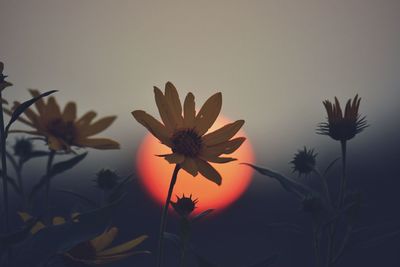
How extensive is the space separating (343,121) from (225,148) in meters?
0.58

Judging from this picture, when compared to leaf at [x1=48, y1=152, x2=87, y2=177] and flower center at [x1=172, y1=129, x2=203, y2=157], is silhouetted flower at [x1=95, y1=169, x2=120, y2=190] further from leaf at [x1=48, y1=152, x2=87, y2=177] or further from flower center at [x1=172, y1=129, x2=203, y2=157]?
flower center at [x1=172, y1=129, x2=203, y2=157]

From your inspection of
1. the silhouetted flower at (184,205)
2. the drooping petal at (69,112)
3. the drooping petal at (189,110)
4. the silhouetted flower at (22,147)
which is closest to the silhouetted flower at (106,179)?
the drooping petal at (69,112)

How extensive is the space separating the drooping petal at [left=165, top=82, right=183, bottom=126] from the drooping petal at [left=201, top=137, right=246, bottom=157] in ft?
0.46

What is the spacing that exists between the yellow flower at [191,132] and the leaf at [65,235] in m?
0.51

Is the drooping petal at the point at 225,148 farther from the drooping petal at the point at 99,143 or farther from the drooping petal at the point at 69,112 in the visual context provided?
the drooping petal at the point at 69,112

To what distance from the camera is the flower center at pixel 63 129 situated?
2752mm

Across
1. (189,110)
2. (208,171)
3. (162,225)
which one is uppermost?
(189,110)

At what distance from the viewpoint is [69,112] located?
3.10 meters

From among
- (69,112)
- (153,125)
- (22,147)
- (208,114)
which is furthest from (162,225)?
(22,147)

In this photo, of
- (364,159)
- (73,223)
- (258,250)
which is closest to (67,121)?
(73,223)

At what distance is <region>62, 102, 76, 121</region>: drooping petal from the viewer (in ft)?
9.95

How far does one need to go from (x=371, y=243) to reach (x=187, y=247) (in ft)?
2.30

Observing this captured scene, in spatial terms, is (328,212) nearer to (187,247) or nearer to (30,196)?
(187,247)

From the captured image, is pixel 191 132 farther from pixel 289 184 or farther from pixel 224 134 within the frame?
pixel 289 184
